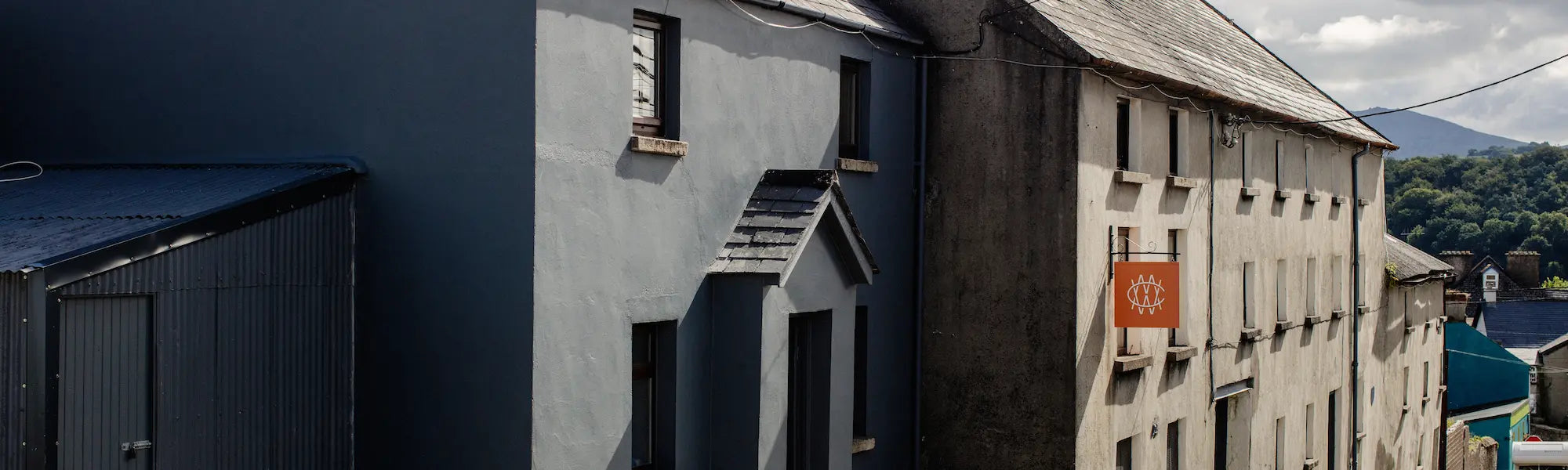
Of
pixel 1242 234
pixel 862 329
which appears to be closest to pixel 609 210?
pixel 862 329

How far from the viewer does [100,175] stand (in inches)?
488

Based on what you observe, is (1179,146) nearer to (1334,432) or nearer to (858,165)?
(858,165)

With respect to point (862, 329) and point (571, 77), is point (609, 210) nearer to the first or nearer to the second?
point (571, 77)

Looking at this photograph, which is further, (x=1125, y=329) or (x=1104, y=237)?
(x=1125, y=329)

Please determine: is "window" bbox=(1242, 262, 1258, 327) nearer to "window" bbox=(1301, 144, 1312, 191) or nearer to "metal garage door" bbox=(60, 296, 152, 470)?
"window" bbox=(1301, 144, 1312, 191)

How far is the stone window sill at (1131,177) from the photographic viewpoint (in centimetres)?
1662

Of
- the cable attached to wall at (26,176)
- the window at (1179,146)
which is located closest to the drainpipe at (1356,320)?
the window at (1179,146)

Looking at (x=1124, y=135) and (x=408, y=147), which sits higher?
(x=1124, y=135)

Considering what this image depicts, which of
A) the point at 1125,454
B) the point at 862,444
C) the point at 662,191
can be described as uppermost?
the point at 662,191

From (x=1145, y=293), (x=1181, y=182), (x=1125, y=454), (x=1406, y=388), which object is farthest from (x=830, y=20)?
(x=1406, y=388)

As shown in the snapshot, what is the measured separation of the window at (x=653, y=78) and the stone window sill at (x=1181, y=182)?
27.8 feet

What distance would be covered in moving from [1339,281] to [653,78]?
1845 centimetres

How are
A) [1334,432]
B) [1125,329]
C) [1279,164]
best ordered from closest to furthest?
[1125,329] → [1279,164] → [1334,432]

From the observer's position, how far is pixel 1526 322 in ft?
224
